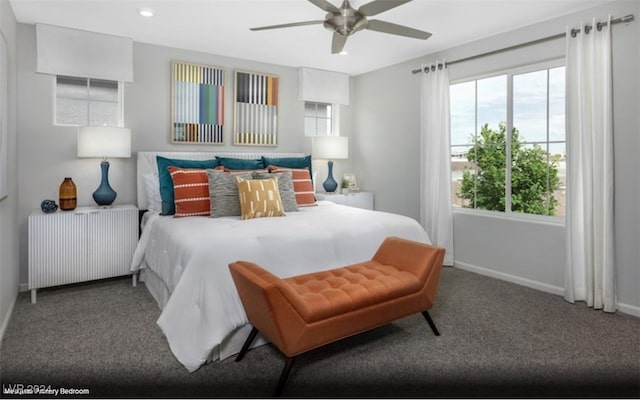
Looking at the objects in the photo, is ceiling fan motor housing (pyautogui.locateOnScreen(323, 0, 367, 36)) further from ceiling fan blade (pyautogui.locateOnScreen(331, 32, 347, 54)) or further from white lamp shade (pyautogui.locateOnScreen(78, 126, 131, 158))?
white lamp shade (pyautogui.locateOnScreen(78, 126, 131, 158))

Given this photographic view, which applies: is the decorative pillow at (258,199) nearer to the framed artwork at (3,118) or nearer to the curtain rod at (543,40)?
the framed artwork at (3,118)

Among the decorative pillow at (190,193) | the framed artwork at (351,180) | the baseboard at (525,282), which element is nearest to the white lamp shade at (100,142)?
the decorative pillow at (190,193)

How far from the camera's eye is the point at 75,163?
3.71 metres

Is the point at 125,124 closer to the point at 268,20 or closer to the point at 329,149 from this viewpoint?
the point at 268,20

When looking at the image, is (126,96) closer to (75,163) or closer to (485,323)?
(75,163)

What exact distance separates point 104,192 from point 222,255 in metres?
1.98

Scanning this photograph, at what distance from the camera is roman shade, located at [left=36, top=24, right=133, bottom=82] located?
3467 millimetres

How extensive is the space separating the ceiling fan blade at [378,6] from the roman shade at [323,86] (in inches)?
98.1

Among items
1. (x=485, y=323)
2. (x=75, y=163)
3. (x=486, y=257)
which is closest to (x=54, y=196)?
(x=75, y=163)

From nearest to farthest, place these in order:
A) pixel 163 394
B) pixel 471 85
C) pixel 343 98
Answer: pixel 163 394 → pixel 471 85 → pixel 343 98

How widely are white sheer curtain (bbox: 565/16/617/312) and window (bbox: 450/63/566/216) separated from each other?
294 millimetres

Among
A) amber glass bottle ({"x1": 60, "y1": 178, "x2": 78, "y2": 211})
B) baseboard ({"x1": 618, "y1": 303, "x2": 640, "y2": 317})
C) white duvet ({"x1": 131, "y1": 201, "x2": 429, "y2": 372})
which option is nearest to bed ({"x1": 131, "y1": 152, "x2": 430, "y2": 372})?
white duvet ({"x1": 131, "y1": 201, "x2": 429, "y2": 372})

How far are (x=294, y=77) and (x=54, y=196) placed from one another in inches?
119

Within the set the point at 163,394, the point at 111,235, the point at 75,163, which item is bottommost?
the point at 163,394
